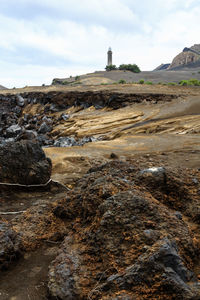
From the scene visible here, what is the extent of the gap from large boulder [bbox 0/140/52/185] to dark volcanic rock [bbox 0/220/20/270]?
2.67m

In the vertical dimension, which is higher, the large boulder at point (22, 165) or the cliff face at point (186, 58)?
the cliff face at point (186, 58)

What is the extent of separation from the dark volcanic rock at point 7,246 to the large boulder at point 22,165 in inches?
105

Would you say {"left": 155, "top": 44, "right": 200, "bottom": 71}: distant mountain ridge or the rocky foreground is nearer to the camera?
the rocky foreground

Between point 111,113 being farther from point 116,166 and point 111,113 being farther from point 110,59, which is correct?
point 110,59

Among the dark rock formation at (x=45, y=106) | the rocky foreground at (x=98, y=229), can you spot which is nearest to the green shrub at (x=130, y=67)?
the dark rock formation at (x=45, y=106)

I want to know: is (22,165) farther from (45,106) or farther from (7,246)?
(45,106)

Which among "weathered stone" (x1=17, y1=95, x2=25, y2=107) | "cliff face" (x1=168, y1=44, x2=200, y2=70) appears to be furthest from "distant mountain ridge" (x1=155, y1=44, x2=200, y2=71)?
"weathered stone" (x1=17, y1=95, x2=25, y2=107)

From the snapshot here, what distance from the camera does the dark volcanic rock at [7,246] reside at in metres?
2.77

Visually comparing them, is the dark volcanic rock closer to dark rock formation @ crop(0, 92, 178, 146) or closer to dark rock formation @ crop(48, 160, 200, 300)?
dark rock formation @ crop(48, 160, 200, 300)

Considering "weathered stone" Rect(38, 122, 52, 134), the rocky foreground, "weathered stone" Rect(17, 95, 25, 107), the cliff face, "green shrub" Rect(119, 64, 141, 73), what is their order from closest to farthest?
the rocky foreground, "weathered stone" Rect(38, 122, 52, 134), "weathered stone" Rect(17, 95, 25, 107), "green shrub" Rect(119, 64, 141, 73), the cliff face

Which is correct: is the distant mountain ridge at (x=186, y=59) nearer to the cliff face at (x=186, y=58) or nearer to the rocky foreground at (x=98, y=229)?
the cliff face at (x=186, y=58)

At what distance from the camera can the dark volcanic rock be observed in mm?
2775

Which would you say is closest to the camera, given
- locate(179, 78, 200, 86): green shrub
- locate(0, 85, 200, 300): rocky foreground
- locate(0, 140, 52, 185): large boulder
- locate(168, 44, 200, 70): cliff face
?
locate(0, 85, 200, 300): rocky foreground

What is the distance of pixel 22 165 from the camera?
568cm
